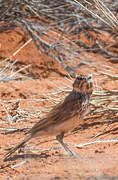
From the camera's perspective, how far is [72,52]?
6852 millimetres

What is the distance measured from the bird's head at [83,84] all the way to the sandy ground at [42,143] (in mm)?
485

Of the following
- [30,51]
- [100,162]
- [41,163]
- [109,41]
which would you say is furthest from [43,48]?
[100,162]

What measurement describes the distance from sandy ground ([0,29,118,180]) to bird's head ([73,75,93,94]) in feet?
1.59

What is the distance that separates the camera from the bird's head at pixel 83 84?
2.73m

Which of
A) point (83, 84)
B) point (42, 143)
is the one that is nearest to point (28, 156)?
point (42, 143)

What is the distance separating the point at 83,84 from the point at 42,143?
121cm

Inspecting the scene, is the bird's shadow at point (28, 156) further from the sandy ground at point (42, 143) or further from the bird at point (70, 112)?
the bird at point (70, 112)

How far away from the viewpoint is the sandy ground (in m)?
2.22

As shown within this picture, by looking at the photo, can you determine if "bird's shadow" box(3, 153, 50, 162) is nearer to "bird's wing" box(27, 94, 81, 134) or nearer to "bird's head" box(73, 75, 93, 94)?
"bird's wing" box(27, 94, 81, 134)

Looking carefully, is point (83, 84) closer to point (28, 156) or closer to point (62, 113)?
point (62, 113)

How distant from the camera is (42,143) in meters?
3.77

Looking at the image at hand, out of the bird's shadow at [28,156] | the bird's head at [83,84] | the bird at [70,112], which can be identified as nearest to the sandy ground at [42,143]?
the bird's shadow at [28,156]

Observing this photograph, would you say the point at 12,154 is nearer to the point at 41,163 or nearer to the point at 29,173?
the point at 41,163

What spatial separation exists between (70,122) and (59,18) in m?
4.93
